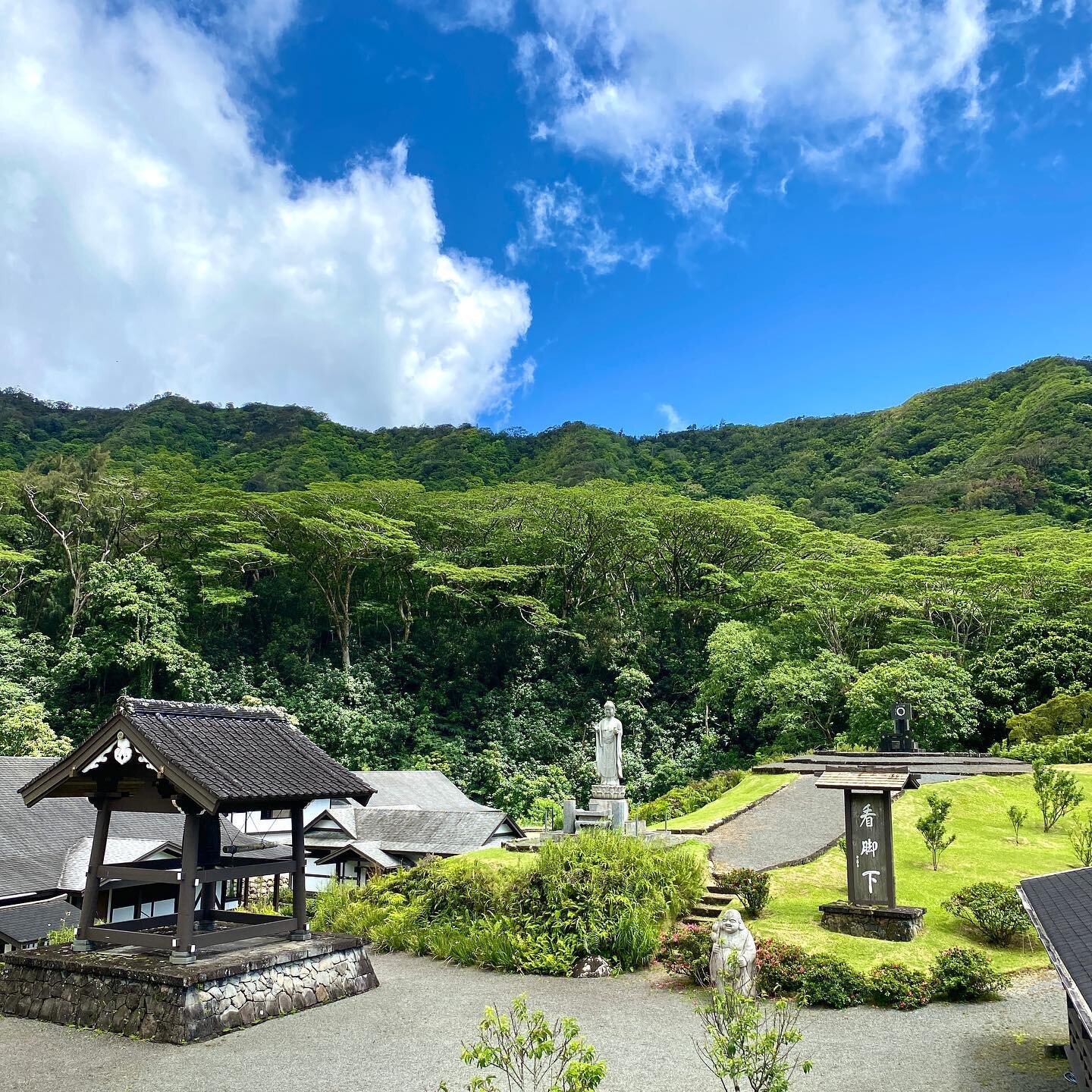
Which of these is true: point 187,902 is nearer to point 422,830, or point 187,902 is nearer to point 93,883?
point 93,883

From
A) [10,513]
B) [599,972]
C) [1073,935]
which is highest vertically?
[10,513]

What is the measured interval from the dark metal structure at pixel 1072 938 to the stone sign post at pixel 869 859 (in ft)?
13.4

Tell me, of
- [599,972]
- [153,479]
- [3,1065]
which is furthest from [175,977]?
[153,479]

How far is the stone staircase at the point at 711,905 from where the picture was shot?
44.8ft

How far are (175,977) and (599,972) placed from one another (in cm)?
569

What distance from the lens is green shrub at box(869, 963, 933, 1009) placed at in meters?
10.3

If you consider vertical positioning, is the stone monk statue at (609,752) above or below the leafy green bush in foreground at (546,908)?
above

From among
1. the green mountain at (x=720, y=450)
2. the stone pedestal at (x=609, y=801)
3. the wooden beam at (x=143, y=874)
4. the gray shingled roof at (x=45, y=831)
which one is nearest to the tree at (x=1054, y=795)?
the stone pedestal at (x=609, y=801)

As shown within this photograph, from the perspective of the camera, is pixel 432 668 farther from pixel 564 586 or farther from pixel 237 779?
pixel 237 779

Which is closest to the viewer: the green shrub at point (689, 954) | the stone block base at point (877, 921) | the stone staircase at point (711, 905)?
the green shrub at point (689, 954)

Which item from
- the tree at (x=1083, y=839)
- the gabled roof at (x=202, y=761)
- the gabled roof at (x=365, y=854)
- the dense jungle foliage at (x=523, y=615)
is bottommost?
the gabled roof at (x=365, y=854)

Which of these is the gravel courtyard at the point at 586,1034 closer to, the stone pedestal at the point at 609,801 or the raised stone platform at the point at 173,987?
the raised stone platform at the point at 173,987

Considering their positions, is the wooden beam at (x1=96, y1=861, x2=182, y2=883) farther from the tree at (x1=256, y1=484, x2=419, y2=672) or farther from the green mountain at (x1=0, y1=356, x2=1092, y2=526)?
the green mountain at (x1=0, y1=356, x2=1092, y2=526)

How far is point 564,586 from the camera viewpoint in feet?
132
